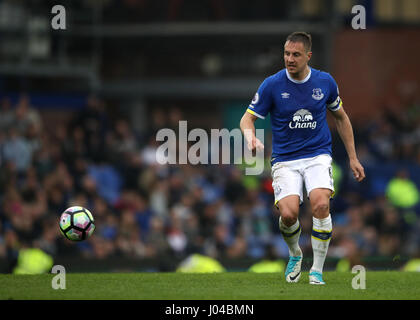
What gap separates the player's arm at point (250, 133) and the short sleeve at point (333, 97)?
85 cm

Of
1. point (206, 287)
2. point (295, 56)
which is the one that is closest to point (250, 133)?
point (295, 56)

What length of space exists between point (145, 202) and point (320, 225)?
31.4 feet

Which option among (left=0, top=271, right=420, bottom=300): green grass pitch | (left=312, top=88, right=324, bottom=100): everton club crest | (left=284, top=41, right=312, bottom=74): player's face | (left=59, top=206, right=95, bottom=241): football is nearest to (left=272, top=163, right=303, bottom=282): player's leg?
(left=0, top=271, right=420, bottom=300): green grass pitch

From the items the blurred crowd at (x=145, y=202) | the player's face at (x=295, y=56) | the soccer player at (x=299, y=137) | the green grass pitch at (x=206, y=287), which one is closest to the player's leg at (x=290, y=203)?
the soccer player at (x=299, y=137)

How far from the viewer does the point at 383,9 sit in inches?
1061

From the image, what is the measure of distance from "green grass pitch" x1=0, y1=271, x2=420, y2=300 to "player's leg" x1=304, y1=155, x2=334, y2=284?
1.01ft

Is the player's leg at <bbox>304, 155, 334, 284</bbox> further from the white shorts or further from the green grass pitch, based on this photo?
the green grass pitch

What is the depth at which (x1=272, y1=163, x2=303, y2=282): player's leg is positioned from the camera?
29.7 feet

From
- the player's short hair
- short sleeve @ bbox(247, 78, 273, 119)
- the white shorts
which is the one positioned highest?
the player's short hair

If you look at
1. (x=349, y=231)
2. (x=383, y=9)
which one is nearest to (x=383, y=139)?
(x=349, y=231)

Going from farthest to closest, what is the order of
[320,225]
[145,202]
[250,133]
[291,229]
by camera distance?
[145,202], [291,229], [320,225], [250,133]

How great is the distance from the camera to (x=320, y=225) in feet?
29.6

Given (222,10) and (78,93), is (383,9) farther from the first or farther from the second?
(78,93)

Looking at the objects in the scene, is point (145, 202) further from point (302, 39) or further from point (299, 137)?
point (302, 39)
